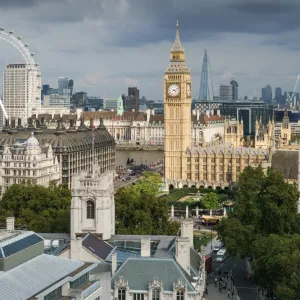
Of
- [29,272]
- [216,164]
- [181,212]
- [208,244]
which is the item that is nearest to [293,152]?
[216,164]

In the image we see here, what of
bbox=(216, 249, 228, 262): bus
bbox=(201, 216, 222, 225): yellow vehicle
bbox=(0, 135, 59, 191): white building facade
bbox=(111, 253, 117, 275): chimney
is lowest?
bbox=(216, 249, 228, 262): bus

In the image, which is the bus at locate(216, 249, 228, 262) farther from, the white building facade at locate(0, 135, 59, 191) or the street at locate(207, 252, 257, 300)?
the white building facade at locate(0, 135, 59, 191)

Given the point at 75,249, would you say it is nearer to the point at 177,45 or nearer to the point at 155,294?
the point at 155,294

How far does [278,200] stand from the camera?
72438 mm

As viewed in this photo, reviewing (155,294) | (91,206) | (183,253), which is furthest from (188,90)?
(155,294)

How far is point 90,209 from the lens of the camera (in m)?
55.5

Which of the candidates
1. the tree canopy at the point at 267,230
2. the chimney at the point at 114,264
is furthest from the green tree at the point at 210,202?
the chimney at the point at 114,264

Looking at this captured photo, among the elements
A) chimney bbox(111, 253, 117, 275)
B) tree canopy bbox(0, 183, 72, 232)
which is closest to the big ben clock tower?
tree canopy bbox(0, 183, 72, 232)

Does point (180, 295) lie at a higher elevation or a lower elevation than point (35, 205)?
lower

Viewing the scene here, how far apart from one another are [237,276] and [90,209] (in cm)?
1927

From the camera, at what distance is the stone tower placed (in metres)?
54.8

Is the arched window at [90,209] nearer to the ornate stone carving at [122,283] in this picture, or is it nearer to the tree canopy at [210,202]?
the ornate stone carving at [122,283]

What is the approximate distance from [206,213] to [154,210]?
1360 inches

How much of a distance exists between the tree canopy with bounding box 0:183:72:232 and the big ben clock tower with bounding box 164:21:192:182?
54.9 metres
